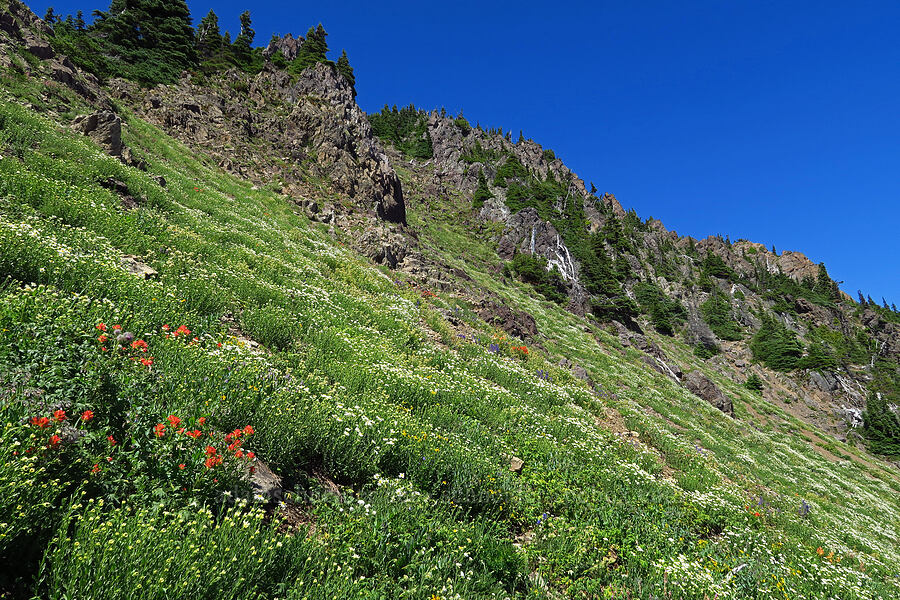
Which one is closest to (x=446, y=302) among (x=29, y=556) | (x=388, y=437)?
(x=388, y=437)

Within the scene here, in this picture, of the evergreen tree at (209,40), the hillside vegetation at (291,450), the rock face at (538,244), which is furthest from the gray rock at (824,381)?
the evergreen tree at (209,40)

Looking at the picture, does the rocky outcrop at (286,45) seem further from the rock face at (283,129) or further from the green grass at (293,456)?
the green grass at (293,456)

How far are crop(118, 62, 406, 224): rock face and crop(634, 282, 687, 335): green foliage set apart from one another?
183ft

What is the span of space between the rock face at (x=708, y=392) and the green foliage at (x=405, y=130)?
87496 mm

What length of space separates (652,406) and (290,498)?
774 inches

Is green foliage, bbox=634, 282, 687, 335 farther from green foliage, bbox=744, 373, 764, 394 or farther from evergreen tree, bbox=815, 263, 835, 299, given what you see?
evergreen tree, bbox=815, 263, 835, 299

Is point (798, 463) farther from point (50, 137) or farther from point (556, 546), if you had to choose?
point (50, 137)

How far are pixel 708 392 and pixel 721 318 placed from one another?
6536cm

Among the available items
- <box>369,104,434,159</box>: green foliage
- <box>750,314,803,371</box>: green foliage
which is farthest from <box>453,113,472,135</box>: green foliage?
<box>750,314,803,371</box>: green foliage

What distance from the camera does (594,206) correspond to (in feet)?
362

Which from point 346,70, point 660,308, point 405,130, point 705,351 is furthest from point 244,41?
Result: point 705,351

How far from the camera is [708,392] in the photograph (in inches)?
1300

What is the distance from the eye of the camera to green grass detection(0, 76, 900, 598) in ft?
8.87

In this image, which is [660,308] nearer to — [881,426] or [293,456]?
[881,426]
